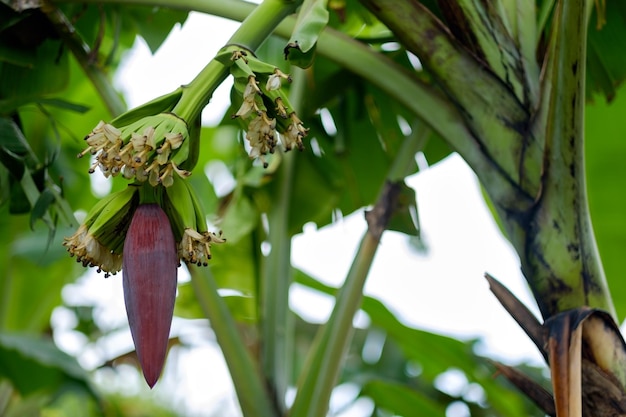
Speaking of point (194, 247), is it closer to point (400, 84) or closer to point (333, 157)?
point (400, 84)

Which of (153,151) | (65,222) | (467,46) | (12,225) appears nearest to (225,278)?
(12,225)

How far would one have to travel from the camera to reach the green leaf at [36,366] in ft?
3.47

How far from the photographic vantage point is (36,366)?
1.12m

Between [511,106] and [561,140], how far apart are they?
0.06 meters

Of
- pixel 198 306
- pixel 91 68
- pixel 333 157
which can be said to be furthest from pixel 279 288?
pixel 198 306

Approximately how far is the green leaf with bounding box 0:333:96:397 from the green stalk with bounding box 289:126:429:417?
43cm

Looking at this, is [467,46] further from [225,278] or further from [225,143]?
[225,143]

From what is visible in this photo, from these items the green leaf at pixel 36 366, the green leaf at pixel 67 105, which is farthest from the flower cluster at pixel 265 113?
the green leaf at pixel 36 366

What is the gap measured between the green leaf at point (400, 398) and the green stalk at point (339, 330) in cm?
35

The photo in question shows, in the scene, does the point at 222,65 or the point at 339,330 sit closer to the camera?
the point at 222,65

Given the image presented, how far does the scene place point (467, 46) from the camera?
2.10 feet

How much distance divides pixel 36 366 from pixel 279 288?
451mm

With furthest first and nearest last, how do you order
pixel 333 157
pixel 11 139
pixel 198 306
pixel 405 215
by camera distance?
1. pixel 198 306
2. pixel 333 157
3. pixel 405 215
4. pixel 11 139

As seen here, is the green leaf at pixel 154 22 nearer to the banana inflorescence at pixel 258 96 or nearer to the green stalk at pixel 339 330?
the green stalk at pixel 339 330
